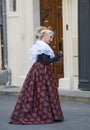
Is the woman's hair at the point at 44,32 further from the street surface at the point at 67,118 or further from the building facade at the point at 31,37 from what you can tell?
the building facade at the point at 31,37

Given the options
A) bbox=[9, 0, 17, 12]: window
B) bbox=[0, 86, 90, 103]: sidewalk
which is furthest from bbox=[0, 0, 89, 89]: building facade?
bbox=[0, 86, 90, 103]: sidewalk

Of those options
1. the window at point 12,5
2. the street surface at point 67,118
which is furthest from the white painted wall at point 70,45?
the window at point 12,5

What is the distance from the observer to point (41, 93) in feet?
33.4

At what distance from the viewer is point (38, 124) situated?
33.3 feet

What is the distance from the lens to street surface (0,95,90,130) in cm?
986

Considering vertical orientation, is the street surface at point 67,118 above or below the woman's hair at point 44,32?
below

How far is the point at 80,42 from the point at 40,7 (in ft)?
7.31

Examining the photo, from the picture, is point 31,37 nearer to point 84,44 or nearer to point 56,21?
point 56,21

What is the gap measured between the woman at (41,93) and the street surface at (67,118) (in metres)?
0.20

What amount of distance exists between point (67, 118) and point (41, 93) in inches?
36.9

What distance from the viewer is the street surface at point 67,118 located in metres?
9.86

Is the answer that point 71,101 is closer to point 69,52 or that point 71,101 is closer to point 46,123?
point 69,52

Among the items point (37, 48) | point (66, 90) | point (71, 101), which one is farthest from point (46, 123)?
point (66, 90)

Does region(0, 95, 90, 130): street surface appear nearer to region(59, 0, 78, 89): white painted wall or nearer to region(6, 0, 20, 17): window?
region(59, 0, 78, 89): white painted wall
